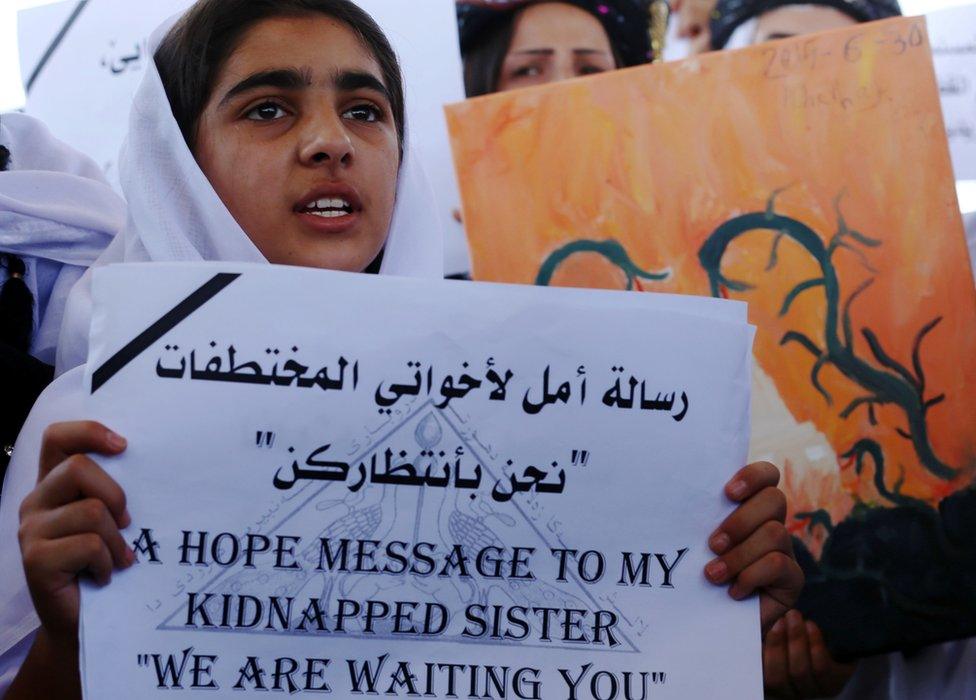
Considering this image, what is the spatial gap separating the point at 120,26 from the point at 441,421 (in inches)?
74.1

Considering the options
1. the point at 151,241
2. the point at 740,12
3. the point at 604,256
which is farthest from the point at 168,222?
the point at 740,12

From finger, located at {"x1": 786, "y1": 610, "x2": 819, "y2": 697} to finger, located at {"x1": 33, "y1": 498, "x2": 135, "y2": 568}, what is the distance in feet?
4.39

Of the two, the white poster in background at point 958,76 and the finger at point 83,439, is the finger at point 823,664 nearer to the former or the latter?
the white poster in background at point 958,76

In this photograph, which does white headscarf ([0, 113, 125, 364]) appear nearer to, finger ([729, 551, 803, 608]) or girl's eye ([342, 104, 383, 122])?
girl's eye ([342, 104, 383, 122])

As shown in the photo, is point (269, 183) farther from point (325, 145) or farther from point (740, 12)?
point (740, 12)

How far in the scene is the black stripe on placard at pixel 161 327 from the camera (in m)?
0.83

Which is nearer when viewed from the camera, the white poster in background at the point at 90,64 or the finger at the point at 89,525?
the finger at the point at 89,525

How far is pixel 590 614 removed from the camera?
87 centimetres

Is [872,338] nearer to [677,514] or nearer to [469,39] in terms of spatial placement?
[469,39]

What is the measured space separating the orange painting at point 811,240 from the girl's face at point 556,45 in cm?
9

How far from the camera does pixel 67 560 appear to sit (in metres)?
0.79

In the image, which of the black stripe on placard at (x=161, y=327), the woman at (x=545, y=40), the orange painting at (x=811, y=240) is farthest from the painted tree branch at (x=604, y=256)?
the black stripe on placard at (x=161, y=327)

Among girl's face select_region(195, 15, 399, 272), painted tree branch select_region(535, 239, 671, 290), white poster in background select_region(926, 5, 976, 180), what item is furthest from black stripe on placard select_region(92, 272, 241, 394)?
white poster in background select_region(926, 5, 976, 180)

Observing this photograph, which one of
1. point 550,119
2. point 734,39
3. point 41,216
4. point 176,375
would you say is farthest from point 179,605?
point 734,39
